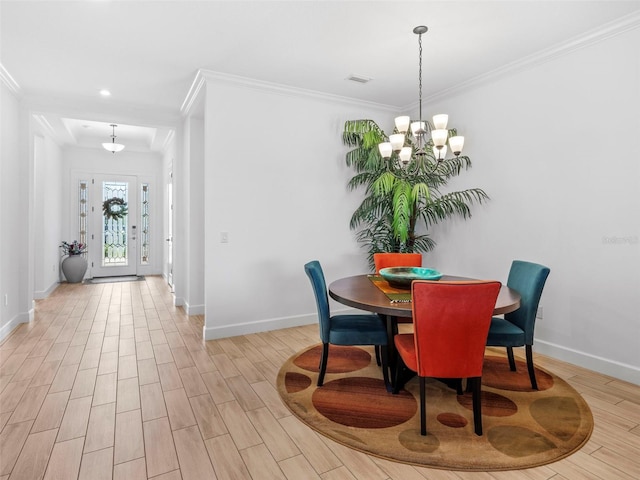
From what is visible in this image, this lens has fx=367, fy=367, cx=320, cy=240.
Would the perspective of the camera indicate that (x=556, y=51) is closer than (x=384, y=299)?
No

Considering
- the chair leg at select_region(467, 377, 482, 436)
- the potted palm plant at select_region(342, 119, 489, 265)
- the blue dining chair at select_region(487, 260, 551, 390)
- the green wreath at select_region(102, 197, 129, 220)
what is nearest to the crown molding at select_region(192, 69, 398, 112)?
the potted palm plant at select_region(342, 119, 489, 265)

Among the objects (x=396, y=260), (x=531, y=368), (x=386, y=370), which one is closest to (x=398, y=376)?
(x=386, y=370)

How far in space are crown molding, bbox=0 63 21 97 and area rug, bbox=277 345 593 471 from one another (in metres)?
4.13

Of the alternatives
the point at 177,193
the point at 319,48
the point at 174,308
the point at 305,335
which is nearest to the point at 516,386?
the point at 305,335

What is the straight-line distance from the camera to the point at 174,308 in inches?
209

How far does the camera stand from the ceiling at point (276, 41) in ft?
8.77

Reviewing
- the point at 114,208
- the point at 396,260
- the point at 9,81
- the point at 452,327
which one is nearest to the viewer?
the point at 452,327

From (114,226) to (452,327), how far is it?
8.23 metres

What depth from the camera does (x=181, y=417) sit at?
2.33 metres

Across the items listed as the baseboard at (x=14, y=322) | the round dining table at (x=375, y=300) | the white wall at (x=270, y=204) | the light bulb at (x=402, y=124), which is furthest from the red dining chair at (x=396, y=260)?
the baseboard at (x=14, y=322)

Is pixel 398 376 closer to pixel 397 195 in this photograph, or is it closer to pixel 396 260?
pixel 396 260

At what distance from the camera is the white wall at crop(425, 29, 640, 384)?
9.44 feet

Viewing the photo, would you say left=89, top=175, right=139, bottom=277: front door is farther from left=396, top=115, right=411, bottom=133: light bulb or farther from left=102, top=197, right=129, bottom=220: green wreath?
left=396, top=115, right=411, bottom=133: light bulb

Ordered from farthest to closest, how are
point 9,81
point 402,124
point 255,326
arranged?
point 255,326, point 9,81, point 402,124
